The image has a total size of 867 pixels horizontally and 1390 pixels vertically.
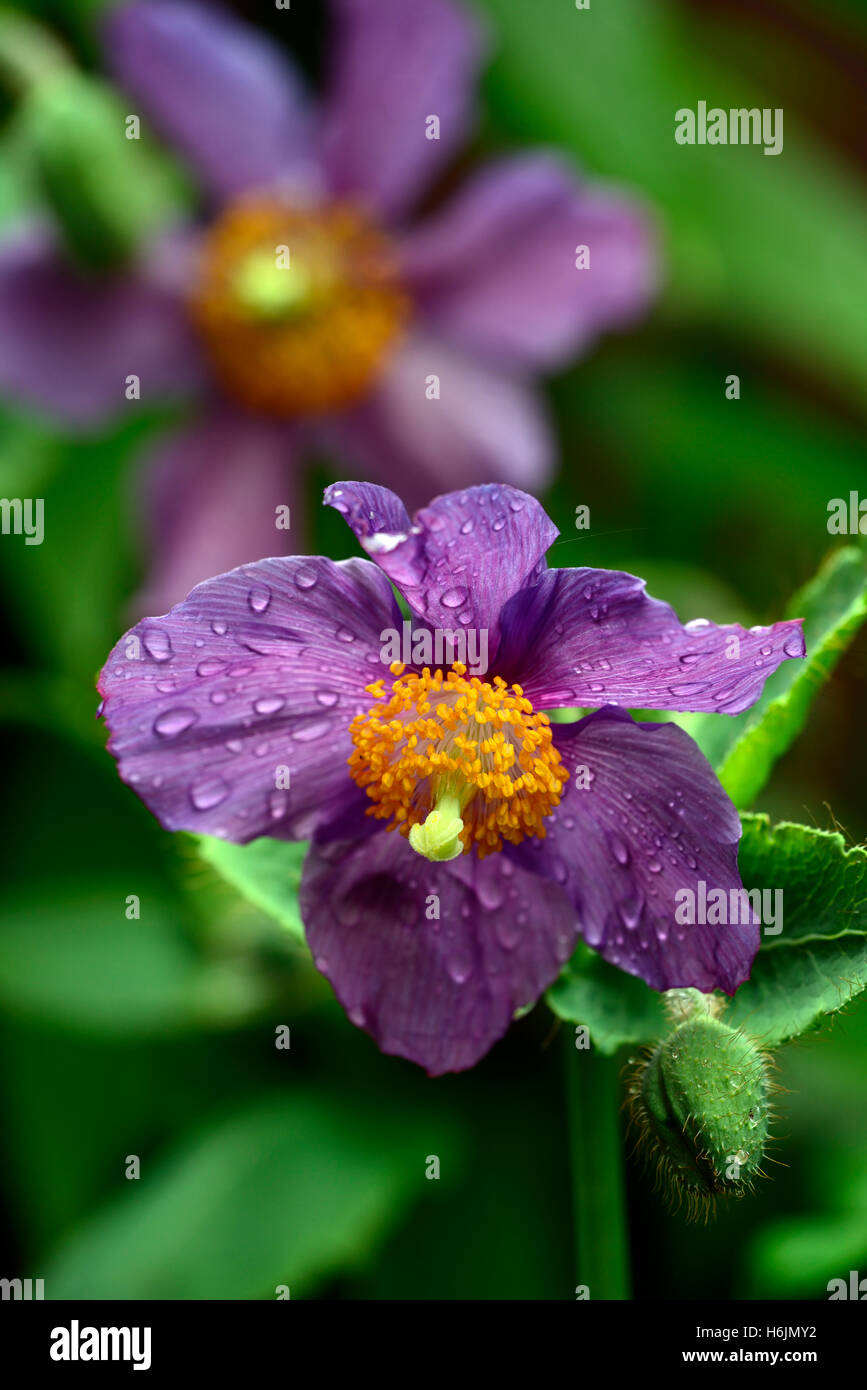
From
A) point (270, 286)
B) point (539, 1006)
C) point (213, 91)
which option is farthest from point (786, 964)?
point (213, 91)

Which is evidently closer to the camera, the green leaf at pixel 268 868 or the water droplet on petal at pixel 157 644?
the water droplet on petal at pixel 157 644

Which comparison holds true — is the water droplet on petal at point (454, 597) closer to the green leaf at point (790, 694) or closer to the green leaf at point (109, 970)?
Result: the green leaf at point (790, 694)

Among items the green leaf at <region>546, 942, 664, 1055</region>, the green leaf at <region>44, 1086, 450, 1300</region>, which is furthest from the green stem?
the green leaf at <region>44, 1086, 450, 1300</region>

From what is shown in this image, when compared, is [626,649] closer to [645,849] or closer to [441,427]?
[645,849]

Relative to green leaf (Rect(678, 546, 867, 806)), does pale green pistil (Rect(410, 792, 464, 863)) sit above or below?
below

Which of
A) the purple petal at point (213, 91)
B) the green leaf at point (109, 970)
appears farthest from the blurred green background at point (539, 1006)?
the purple petal at point (213, 91)

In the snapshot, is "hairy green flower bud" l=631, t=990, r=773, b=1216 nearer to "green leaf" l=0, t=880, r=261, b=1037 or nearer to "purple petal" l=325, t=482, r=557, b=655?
"purple petal" l=325, t=482, r=557, b=655
